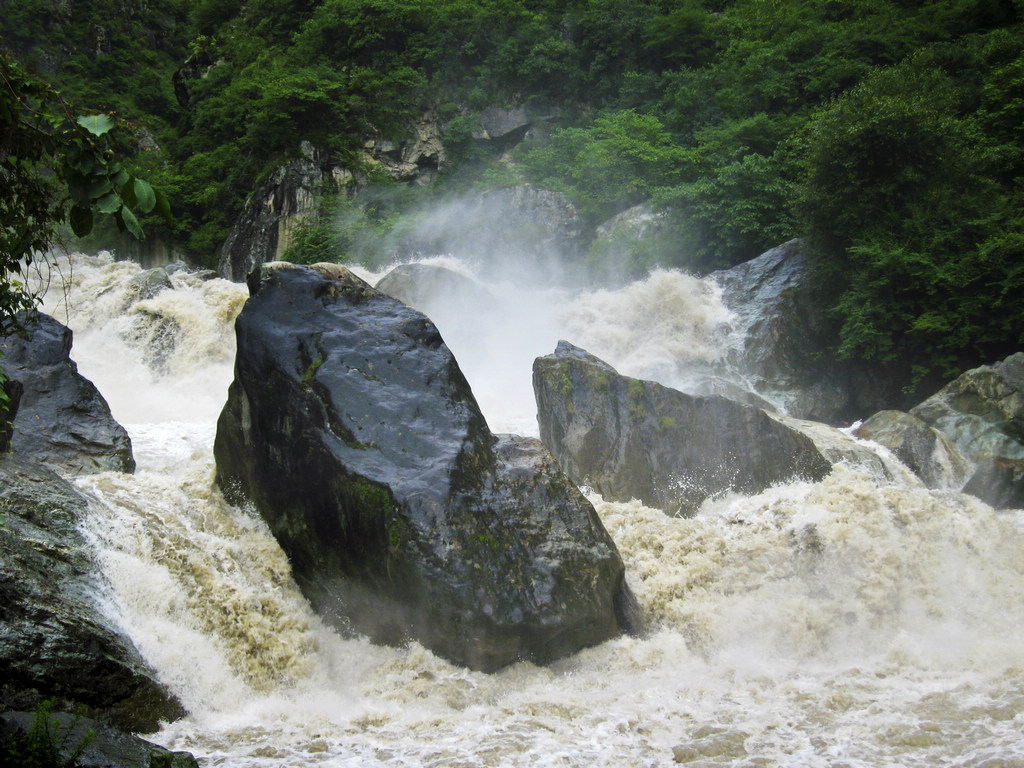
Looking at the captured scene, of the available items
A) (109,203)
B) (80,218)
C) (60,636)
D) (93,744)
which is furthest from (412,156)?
(109,203)

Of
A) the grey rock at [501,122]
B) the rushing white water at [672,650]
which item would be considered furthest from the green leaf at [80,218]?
the grey rock at [501,122]

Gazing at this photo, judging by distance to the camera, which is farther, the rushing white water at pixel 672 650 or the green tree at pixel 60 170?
the rushing white water at pixel 672 650

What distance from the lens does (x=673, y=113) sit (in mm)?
23938

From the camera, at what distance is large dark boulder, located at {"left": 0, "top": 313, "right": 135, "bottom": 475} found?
8.87m

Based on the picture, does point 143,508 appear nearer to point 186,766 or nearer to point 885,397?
point 186,766

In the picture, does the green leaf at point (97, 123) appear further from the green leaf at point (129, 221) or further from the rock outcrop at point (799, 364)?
the rock outcrop at point (799, 364)

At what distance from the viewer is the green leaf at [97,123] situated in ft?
8.34

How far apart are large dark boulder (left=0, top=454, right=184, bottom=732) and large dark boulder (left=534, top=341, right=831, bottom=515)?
608 centimetres

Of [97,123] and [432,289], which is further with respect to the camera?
[432,289]

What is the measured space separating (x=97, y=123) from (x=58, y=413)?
806 centimetres

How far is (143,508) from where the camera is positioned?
25.0 ft

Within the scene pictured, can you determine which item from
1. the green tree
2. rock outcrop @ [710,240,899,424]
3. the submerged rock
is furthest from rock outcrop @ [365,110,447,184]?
the green tree

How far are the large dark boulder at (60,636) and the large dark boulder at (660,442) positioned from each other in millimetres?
6080

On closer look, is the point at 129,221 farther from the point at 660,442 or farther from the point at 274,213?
the point at 274,213
